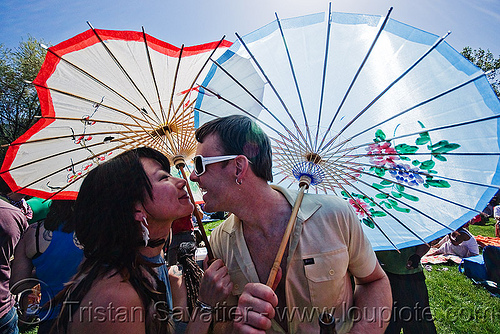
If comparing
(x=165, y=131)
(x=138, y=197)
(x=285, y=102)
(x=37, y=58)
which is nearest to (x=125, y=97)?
(x=165, y=131)

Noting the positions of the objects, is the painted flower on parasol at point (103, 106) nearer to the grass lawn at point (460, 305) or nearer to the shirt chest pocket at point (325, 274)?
the shirt chest pocket at point (325, 274)

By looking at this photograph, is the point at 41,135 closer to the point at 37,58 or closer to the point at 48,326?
the point at 48,326

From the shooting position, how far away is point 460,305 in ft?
19.5

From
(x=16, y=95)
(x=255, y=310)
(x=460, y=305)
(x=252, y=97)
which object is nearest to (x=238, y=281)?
(x=255, y=310)

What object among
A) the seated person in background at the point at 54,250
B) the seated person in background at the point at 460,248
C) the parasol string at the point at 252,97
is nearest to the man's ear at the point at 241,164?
the parasol string at the point at 252,97

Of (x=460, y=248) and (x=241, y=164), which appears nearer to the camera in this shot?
(x=241, y=164)

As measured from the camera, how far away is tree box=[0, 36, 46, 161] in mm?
21938

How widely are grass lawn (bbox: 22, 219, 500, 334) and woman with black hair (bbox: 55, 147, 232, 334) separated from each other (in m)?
4.79

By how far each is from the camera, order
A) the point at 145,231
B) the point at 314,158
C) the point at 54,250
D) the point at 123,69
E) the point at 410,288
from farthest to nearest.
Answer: the point at 410,288, the point at 54,250, the point at 123,69, the point at 314,158, the point at 145,231

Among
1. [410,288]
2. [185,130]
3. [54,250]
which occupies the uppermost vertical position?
[185,130]

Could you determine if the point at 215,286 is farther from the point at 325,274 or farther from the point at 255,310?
the point at 325,274

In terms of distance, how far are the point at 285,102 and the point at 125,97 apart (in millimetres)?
1565

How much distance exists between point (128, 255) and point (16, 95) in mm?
27455

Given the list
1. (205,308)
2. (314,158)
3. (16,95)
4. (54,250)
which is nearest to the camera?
(205,308)
